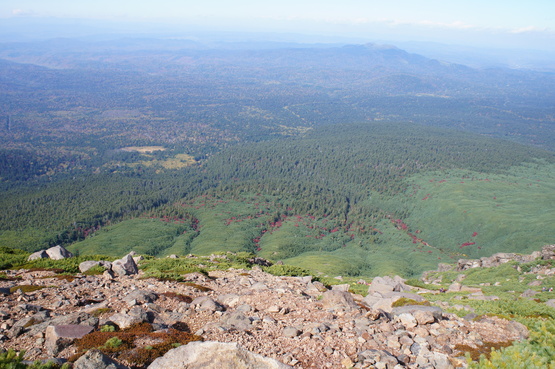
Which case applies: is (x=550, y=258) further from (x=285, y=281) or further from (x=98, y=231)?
(x=98, y=231)

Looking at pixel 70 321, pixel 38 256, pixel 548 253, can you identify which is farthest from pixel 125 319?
pixel 548 253

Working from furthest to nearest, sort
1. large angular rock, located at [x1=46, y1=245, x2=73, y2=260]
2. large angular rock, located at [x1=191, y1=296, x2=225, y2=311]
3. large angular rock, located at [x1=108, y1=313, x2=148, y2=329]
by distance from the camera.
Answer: large angular rock, located at [x1=46, y1=245, x2=73, y2=260], large angular rock, located at [x1=191, y1=296, x2=225, y2=311], large angular rock, located at [x1=108, y1=313, x2=148, y2=329]

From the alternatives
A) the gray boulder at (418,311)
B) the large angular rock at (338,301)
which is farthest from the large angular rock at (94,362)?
the gray boulder at (418,311)

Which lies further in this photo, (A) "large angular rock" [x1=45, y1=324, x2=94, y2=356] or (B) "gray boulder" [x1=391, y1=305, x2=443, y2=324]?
(B) "gray boulder" [x1=391, y1=305, x2=443, y2=324]

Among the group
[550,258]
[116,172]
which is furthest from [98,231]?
[550,258]

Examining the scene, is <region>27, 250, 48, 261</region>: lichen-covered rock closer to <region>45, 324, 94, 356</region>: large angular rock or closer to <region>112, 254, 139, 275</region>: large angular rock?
<region>112, 254, 139, 275</region>: large angular rock

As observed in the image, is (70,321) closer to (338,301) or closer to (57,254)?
(338,301)

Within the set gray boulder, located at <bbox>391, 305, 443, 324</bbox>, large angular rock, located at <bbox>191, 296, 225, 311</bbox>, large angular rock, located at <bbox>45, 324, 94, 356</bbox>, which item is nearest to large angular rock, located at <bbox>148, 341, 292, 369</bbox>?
large angular rock, located at <bbox>45, 324, 94, 356</bbox>
